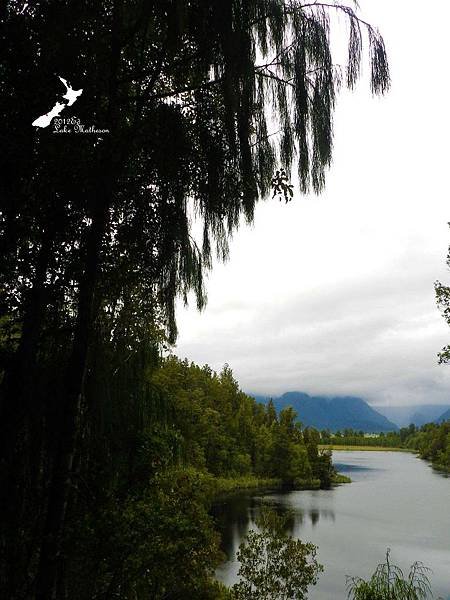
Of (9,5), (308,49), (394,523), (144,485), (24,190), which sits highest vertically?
(9,5)

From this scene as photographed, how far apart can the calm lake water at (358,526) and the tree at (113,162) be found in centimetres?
1495

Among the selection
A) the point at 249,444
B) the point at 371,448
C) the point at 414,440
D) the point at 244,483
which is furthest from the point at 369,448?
the point at 244,483

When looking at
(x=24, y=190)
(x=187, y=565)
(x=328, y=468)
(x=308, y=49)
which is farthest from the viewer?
(x=328, y=468)

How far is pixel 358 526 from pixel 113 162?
29510 millimetres

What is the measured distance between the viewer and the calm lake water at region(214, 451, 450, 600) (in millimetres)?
19500

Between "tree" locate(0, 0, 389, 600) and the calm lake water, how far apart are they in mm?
14953

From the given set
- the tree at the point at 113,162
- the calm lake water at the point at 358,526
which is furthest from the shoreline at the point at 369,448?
the tree at the point at 113,162

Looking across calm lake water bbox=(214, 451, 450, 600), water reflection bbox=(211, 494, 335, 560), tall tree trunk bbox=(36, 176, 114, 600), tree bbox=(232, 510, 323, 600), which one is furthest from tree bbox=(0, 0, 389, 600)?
water reflection bbox=(211, 494, 335, 560)

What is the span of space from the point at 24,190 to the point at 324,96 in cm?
304

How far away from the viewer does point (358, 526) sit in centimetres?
2891

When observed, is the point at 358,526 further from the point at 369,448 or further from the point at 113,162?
the point at 369,448

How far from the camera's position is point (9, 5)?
185 inches

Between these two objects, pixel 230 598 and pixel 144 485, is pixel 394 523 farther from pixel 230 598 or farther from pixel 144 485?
pixel 144 485

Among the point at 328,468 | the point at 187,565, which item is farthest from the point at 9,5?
the point at 328,468
